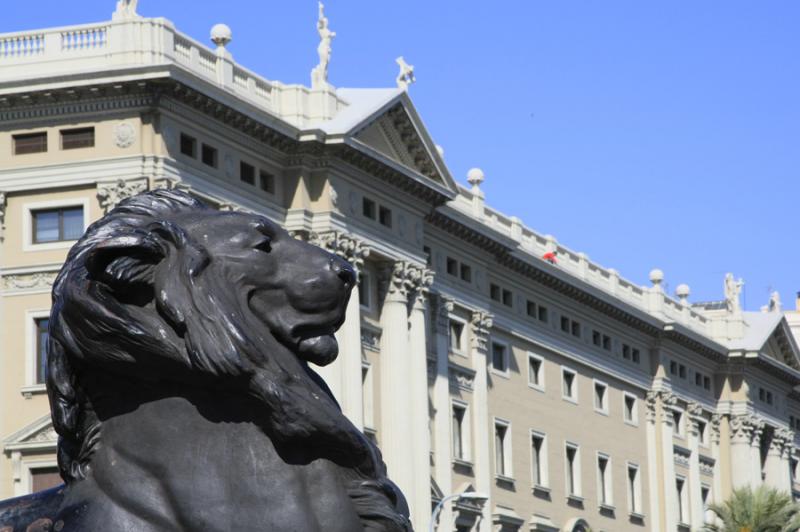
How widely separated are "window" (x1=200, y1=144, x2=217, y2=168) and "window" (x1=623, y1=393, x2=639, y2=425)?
107 ft

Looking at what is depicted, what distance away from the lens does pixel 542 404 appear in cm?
7325

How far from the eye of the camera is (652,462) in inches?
3290

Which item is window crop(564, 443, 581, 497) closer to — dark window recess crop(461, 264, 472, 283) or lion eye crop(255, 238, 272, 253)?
dark window recess crop(461, 264, 472, 283)

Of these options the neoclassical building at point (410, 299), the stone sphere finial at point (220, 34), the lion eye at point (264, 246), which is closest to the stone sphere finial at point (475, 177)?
the neoclassical building at point (410, 299)

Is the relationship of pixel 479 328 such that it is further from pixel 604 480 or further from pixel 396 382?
pixel 604 480

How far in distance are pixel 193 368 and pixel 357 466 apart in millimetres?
293

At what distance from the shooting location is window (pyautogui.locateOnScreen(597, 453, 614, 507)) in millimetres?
78438

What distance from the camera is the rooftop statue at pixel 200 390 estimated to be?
11.0 feet

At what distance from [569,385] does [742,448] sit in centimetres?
1745

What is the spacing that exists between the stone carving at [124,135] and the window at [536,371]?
25.8m

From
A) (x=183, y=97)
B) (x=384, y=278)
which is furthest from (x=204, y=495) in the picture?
(x=384, y=278)

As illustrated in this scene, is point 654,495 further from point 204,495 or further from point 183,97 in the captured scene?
point 204,495

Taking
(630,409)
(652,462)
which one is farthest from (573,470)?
(652,462)

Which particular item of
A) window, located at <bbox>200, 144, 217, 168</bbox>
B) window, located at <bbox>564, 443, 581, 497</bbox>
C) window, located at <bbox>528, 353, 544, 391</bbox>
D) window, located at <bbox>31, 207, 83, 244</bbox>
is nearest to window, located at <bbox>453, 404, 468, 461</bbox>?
window, located at <bbox>528, 353, 544, 391</bbox>
